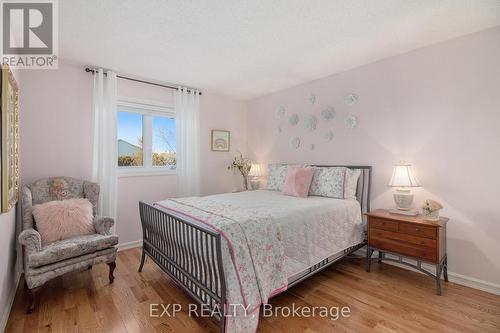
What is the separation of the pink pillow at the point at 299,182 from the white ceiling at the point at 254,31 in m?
1.37

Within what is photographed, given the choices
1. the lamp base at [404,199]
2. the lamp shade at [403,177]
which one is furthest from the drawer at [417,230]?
the lamp shade at [403,177]

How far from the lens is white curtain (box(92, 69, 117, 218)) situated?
3.11m

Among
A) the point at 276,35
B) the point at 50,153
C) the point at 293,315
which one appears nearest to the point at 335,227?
the point at 293,315

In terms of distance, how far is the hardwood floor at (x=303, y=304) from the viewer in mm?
1793

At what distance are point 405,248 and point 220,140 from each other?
126 inches

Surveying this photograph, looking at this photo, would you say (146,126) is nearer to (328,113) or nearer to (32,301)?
(32,301)

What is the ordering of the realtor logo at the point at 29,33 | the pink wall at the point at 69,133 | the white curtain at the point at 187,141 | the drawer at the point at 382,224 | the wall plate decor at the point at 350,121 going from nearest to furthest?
the realtor logo at the point at 29,33 < the drawer at the point at 382,224 < the pink wall at the point at 69,133 < the wall plate decor at the point at 350,121 < the white curtain at the point at 187,141

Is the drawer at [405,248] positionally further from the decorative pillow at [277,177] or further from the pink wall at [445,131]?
the decorative pillow at [277,177]

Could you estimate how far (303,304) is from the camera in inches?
81.9

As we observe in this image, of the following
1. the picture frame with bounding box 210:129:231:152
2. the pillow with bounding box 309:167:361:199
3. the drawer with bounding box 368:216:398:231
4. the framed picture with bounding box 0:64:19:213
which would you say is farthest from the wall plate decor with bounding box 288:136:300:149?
the framed picture with bounding box 0:64:19:213

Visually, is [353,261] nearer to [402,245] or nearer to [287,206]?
[402,245]

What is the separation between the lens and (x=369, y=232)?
2.66m

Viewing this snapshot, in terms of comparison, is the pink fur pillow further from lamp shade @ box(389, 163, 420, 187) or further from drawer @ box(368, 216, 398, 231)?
lamp shade @ box(389, 163, 420, 187)

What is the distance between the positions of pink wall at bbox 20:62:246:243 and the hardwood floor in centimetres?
110
